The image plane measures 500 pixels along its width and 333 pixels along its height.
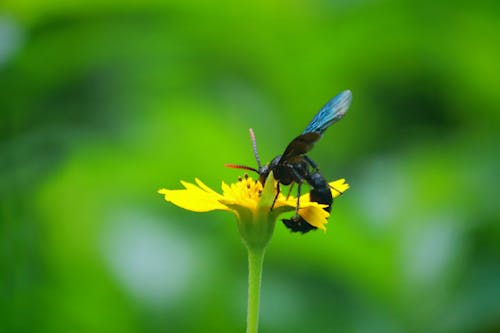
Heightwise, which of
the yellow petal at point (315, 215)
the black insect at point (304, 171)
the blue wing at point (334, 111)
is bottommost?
the yellow petal at point (315, 215)

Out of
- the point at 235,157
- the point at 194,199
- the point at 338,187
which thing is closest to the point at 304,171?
the point at 338,187

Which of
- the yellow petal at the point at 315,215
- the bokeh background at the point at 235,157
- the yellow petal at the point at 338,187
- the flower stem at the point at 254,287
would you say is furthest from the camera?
the bokeh background at the point at 235,157

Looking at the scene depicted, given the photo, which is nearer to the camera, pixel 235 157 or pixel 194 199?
pixel 194 199

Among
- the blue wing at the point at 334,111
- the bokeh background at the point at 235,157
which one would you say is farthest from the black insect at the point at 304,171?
the bokeh background at the point at 235,157

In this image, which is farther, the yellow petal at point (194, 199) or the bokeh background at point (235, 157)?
the bokeh background at point (235, 157)

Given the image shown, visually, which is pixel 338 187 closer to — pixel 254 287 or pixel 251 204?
pixel 251 204

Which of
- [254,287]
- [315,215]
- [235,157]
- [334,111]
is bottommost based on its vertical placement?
[254,287]

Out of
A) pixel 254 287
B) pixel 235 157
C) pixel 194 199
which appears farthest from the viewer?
pixel 235 157

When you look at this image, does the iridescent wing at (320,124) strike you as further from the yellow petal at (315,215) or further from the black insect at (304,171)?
the yellow petal at (315,215)
